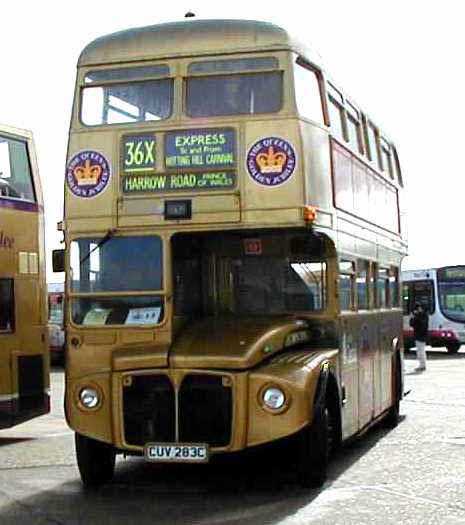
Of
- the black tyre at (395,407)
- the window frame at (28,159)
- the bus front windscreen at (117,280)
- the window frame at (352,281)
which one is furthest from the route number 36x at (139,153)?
Answer: the black tyre at (395,407)

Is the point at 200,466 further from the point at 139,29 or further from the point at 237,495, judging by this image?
the point at 139,29

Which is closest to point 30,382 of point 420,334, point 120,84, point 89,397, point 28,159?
point 28,159

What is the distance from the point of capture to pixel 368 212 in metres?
13.6

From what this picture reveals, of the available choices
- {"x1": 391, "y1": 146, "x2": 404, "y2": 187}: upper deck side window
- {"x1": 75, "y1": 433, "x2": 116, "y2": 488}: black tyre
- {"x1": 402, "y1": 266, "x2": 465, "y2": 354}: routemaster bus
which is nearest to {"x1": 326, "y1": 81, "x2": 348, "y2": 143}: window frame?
{"x1": 75, "y1": 433, "x2": 116, "y2": 488}: black tyre

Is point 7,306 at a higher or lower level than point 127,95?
lower

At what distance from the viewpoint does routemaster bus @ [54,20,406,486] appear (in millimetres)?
9383

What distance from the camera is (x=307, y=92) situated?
1060 cm

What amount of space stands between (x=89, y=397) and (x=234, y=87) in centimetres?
323

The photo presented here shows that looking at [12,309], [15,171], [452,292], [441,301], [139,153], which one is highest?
[15,171]

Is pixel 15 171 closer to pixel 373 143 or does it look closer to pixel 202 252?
pixel 202 252

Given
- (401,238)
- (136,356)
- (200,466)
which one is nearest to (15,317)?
(200,466)

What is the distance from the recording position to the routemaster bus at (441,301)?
37.9 meters

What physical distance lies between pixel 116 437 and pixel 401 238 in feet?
28.4

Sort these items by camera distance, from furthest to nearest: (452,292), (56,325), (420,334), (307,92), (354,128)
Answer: (452,292) → (56,325) → (420,334) → (354,128) → (307,92)
